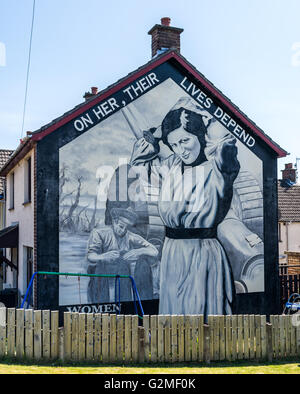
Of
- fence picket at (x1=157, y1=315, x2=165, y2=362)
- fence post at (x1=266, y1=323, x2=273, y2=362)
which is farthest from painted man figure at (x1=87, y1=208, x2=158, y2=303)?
fence post at (x1=266, y1=323, x2=273, y2=362)

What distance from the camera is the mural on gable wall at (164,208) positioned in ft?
41.4

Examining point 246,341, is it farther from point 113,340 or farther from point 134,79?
point 134,79

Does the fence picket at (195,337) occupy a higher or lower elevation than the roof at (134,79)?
lower

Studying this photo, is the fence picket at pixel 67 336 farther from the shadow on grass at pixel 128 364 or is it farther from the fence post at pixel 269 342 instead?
the fence post at pixel 269 342

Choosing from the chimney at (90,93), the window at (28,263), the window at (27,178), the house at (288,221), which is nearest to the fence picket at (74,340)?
the window at (28,263)

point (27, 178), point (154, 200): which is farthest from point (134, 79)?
point (27, 178)

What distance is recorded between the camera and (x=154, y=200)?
13.6m

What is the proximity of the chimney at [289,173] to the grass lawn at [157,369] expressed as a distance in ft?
92.7

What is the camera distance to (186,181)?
1407 cm

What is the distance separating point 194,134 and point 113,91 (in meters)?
2.90

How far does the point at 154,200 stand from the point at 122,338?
17.0ft

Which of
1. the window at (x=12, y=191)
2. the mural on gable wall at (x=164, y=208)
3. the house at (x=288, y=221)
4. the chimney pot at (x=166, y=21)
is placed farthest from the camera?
the house at (x=288, y=221)

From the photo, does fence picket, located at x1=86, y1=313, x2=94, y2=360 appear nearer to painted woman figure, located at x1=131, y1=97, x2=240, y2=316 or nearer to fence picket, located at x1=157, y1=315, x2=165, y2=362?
fence picket, located at x1=157, y1=315, x2=165, y2=362

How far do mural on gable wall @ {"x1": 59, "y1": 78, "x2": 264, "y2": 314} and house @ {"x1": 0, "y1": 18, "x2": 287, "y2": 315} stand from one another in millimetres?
31
